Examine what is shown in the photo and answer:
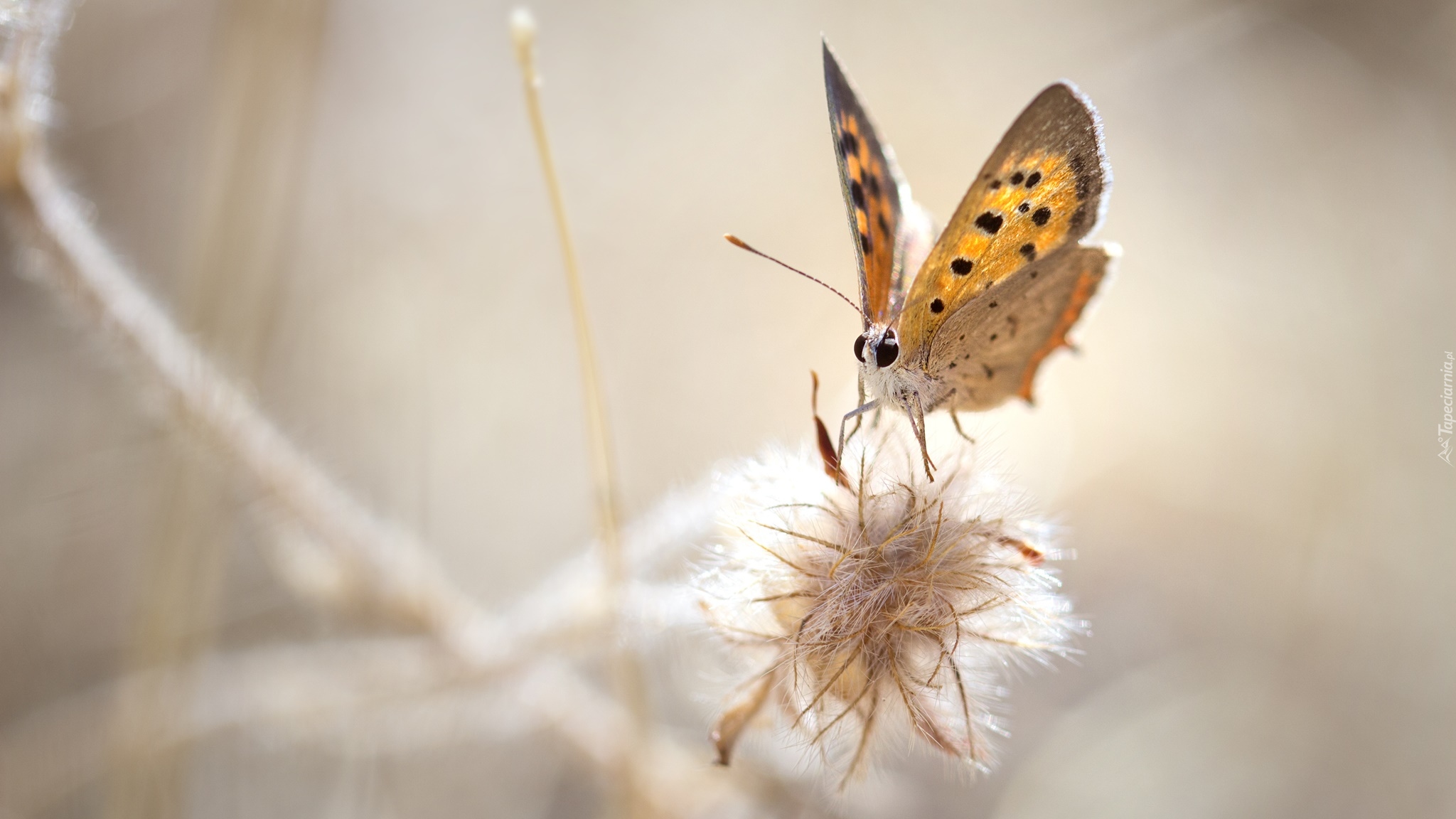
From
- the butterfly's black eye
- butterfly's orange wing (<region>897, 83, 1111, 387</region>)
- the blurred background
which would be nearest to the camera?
butterfly's orange wing (<region>897, 83, 1111, 387</region>)

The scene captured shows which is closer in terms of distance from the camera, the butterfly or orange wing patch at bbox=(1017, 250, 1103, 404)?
the butterfly

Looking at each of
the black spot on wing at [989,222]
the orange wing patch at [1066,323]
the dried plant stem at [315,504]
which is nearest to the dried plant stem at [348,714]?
the dried plant stem at [315,504]

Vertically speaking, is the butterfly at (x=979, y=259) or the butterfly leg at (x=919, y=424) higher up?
the butterfly at (x=979, y=259)

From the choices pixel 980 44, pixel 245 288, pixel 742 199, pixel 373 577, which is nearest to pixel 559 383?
pixel 742 199

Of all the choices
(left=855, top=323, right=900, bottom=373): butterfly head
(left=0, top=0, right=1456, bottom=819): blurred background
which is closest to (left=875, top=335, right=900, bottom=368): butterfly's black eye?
(left=855, top=323, right=900, bottom=373): butterfly head

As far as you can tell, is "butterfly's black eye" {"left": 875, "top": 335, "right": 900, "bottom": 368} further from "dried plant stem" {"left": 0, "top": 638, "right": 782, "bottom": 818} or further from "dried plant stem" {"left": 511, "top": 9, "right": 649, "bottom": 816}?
"dried plant stem" {"left": 0, "top": 638, "right": 782, "bottom": 818}

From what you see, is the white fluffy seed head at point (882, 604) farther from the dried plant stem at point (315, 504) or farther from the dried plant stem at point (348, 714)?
the dried plant stem at point (348, 714)

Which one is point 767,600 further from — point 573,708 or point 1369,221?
point 1369,221

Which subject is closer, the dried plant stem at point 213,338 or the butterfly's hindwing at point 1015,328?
the butterfly's hindwing at point 1015,328

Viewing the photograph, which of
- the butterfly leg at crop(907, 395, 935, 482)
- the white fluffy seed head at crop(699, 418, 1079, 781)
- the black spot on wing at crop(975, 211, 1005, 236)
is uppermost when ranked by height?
the black spot on wing at crop(975, 211, 1005, 236)
